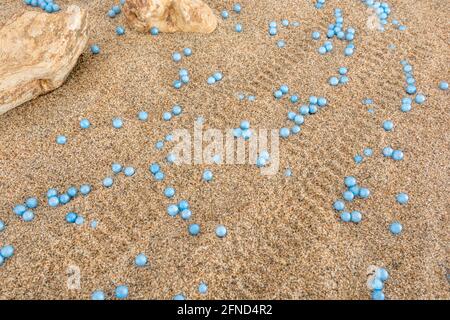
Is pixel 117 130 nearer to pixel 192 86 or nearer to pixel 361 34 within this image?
pixel 192 86

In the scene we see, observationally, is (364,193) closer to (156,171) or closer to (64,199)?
(156,171)

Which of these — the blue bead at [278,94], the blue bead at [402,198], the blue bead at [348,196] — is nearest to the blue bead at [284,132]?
the blue bead at [278,94]

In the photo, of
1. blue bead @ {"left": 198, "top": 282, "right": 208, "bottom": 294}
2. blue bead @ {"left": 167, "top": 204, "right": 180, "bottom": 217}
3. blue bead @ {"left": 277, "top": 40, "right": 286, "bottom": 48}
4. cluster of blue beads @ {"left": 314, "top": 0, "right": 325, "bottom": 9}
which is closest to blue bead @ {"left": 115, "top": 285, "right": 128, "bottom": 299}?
blue bead @ {"left": 198, "top": 282, "right": 208, "bottom": 294}

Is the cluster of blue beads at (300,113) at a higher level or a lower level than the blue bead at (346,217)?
higher

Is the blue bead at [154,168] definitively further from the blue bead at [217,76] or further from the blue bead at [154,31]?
the blue bead at [154,31]

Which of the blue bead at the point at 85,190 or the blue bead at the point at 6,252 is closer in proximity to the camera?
the blue bead at the point at 6,252
